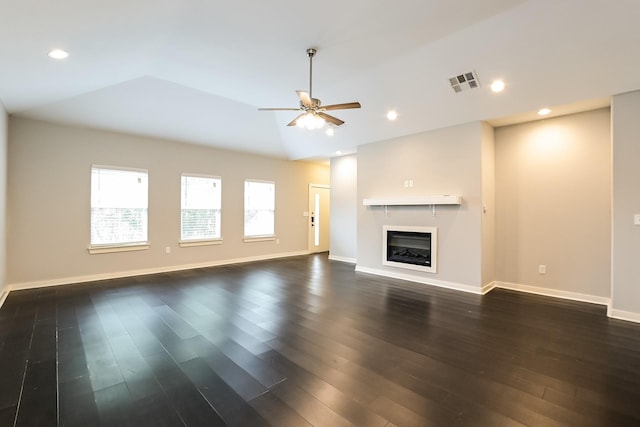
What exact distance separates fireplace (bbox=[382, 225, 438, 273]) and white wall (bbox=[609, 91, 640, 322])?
87.3 inches

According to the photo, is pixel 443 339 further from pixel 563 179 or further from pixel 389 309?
pixel 563 179

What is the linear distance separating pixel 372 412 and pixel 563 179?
4.49 meters

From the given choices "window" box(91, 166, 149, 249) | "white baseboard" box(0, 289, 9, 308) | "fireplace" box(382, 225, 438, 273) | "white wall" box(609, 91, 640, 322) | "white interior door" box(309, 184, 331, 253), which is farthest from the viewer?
"white interior door" box(309, 184, 331, 253)

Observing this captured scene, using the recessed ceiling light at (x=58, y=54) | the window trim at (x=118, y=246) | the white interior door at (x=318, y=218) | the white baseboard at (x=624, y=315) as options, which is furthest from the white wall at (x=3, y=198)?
the white baseboard at (x=624, y=315)

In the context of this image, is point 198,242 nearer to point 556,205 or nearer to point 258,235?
point 258,235

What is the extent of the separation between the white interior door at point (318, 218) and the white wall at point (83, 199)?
6.45 ft

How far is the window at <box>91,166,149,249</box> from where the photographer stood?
529 cm

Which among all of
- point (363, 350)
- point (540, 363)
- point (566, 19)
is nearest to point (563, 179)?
point (566, 19)

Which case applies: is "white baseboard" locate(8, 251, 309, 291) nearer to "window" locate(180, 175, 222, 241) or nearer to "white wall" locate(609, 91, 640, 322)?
"window" locate(180, 175, 222, 241)

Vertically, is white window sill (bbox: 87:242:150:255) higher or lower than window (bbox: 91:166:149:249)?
lower

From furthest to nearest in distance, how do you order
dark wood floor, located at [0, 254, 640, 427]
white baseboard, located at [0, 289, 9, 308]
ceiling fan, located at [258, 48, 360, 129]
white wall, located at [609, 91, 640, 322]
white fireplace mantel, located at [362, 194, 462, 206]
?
1. white fireplace mantel, located at [362, 194, 462, 206]
2. white baseboard, located at [0, 289, 9, 308]
3. white wall, located at [609, 91, 640, 322]
4. ceiling fan, located at [258, 48, 360, 129]
5. dark wood floor, located at [0, 254, 640, 427]

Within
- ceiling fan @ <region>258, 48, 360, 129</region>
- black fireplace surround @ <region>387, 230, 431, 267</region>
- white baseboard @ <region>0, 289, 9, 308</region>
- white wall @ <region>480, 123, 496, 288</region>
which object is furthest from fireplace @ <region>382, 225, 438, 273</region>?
white baseboard @ <region>0, 289, 9, 308</region>

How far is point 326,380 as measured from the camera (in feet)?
7.24

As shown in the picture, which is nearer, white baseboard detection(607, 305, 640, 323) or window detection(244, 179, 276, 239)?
white baseboard detection(607, 305, 640, 323)
